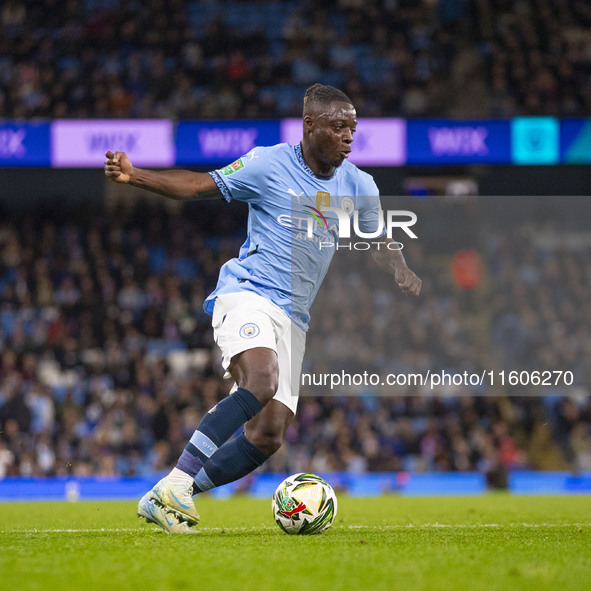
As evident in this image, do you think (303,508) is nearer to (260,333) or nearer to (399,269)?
(260,333)

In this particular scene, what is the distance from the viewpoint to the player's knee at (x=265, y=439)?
5156 millimetres

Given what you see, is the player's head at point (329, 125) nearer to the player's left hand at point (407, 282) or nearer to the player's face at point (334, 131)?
the player's face at point (334, 131)

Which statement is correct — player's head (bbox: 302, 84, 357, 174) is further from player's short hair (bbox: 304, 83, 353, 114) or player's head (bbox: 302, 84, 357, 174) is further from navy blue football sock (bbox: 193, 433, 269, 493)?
navy blue football sock (bbox: 193, 433, 269, 493)

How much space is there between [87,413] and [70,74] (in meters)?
6.08

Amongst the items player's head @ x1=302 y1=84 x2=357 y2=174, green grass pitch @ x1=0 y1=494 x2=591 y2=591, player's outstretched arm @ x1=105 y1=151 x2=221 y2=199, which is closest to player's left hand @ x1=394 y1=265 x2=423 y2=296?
player's head @ x1=302 y1=84 x2=357 y2=174

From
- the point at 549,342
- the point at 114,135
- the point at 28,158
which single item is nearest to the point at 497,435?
the point at 549,342

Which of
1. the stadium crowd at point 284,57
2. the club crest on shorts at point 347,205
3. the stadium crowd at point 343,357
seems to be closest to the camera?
the club crest on shorts at point 347,205

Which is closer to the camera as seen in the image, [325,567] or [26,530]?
[325,567]

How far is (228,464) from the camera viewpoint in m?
5.07

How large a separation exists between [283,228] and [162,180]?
2.76 ft

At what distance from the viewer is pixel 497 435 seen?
14.3 meters

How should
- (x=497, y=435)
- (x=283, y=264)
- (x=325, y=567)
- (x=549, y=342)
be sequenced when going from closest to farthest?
(x=325, y=567)
(x=283, y=264)
(x=549, y=342)
(x=497, y=435)

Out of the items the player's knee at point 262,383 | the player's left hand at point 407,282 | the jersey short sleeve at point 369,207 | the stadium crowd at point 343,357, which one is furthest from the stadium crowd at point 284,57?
the player's knee at point 262,383

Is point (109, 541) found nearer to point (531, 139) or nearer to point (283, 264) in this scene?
point (283, 264)
